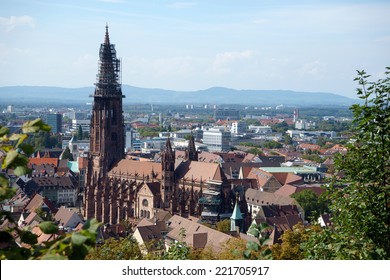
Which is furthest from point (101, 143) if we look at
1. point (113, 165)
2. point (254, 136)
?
point (254, 136)

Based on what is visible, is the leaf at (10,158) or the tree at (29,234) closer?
the tree at (29,234)

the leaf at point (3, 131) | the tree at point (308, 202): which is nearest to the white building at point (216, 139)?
the tree at point (308, 202)

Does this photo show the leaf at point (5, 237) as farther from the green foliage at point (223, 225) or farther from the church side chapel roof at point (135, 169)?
the church side chapel roof at point (135, 169)

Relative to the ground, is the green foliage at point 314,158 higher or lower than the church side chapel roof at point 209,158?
lower

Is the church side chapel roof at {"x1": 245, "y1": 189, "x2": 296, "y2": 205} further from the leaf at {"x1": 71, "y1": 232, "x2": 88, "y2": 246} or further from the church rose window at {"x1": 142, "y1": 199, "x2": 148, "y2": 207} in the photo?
the leaf at {"x1": 71, "y1": 232, "x2": 88, "y2": 246}
